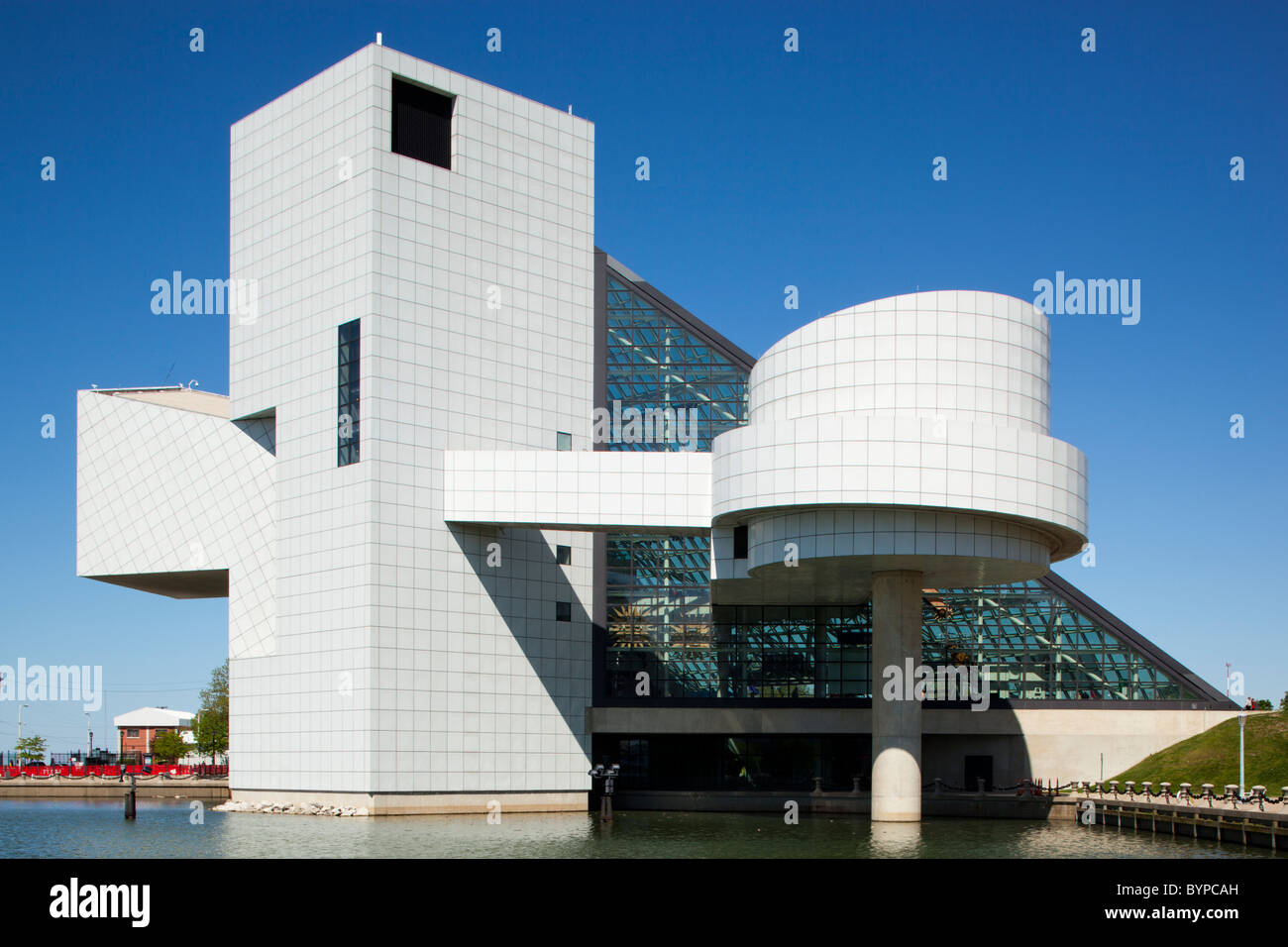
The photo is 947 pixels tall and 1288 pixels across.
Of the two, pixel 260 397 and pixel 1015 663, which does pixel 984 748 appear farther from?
pixel 260 397

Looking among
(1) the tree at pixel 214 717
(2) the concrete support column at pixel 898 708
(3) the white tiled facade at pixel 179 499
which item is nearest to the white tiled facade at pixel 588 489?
(2) the concrete support column at pixel 898 708

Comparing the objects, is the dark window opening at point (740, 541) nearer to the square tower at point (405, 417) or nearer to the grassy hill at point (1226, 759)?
the square tower at point (405, 417)

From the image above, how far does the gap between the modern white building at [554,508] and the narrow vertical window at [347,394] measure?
0.23 metres

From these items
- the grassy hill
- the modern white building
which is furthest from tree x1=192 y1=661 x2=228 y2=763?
the grassy hill

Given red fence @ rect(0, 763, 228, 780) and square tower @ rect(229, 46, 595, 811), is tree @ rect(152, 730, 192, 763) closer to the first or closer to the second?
red fence @ rect(0, 763, 228, 780)

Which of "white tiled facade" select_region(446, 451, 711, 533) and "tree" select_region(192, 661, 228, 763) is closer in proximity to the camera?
"white tiled facade" select_region(446, 451, 711, 533)

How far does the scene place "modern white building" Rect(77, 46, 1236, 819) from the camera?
50.2 meters

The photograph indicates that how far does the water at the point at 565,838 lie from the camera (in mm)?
39688

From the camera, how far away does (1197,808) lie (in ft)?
160

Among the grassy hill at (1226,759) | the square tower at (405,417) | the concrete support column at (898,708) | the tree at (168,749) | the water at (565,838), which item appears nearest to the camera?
the water at (565,838)

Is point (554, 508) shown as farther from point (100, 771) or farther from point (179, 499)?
point (100, 771)

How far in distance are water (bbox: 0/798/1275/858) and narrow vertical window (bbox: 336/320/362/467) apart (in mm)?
14958

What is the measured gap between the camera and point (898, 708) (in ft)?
176
